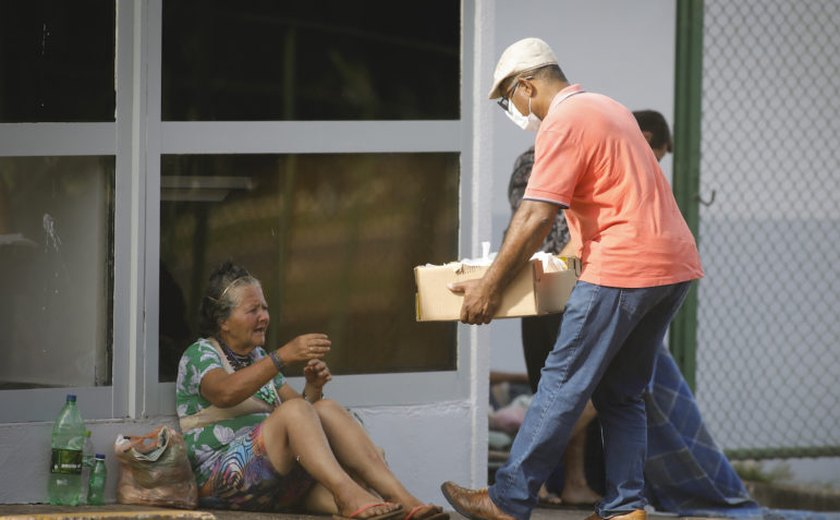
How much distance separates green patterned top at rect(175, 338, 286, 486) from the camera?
5656mm

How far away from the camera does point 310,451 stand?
5402 mm

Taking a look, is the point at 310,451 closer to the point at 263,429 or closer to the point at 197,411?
the point at 263,429

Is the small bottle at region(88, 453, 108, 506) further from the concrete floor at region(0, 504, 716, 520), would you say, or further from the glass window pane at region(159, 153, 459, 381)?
the glass window pane at region(159, 153, 459, 381)

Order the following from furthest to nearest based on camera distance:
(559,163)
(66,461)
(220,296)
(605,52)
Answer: (605,52), (220,296), (66,461), (559,163)

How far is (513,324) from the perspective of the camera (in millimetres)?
7523

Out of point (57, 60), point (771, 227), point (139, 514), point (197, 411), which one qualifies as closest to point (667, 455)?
point (771, 227)

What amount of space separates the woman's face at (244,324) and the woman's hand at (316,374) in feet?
0.71

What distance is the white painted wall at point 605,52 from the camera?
7402mm

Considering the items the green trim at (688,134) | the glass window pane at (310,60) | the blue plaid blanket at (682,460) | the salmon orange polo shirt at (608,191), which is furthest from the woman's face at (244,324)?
the green trim at (688,134)

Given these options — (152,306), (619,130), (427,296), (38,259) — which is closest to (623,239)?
(619,130)

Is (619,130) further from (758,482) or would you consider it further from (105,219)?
(758,482)

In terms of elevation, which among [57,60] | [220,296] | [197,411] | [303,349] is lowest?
[197,411]

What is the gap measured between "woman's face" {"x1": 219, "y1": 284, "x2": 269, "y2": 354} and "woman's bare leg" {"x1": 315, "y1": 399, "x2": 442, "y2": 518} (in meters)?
0.36

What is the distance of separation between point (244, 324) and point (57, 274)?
783 mm
